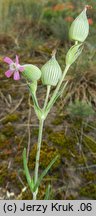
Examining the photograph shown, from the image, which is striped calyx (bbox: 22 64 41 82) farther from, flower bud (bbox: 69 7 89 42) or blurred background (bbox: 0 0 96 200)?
blurred background (bbox: 0 0 96 200)

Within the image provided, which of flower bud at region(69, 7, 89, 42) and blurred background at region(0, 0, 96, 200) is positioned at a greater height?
flower bud at region(69, 7, 89, 42)

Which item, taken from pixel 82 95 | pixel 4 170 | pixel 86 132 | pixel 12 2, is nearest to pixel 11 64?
pixel 4 170

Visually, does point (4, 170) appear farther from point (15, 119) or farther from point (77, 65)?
point (77, 65)

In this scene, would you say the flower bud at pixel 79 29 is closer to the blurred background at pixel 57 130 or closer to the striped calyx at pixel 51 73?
the striped calyx at pixel 51 73

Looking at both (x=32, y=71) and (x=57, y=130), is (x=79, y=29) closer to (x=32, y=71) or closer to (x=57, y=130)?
(x=32, y=71)

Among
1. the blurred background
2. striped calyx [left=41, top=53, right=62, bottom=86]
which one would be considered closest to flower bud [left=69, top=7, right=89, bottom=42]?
striped calyx [left=41, top=53, right=62, bottom=86]

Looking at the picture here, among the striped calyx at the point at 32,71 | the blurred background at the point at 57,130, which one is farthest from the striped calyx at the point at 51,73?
the blurred background at the point at 57,130

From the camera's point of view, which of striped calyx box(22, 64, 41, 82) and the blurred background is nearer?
striped calyx box(22, 64, 41, 82)

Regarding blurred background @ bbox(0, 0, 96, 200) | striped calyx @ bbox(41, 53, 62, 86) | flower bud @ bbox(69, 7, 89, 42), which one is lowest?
blurred background @ bbox(0, 0, 96, 200)

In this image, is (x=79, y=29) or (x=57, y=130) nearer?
(x=79, y=29)

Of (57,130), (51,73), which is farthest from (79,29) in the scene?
(57,130)

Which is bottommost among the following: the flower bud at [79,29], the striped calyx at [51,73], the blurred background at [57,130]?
the blurred background at [57,130]
